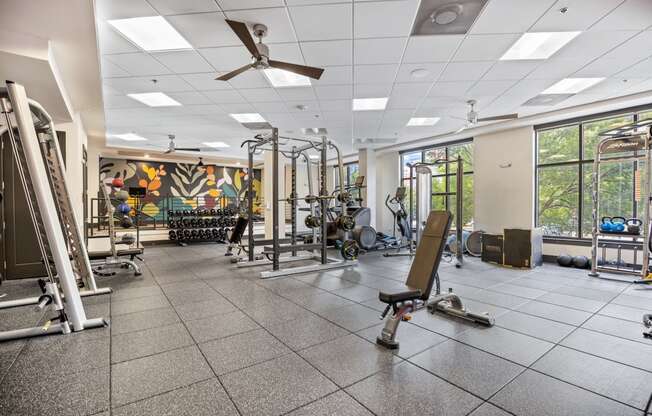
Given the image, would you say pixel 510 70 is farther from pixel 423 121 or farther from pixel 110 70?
pixel 110 70

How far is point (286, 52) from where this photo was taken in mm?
3826

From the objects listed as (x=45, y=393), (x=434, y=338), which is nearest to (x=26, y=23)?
(x=45, y=393)

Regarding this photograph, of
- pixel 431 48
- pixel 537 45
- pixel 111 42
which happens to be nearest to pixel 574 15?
pixel 537 45

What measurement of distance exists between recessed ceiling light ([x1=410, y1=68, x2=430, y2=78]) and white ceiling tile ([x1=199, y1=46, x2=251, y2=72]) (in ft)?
7.59

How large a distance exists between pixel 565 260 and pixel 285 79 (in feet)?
20.3

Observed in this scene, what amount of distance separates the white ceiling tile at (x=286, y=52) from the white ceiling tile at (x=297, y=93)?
3.20ft

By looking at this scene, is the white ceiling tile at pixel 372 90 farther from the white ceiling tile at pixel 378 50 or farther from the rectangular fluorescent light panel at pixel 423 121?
the rectangular fluorescent light panel at pixel 423 121

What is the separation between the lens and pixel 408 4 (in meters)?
2.91

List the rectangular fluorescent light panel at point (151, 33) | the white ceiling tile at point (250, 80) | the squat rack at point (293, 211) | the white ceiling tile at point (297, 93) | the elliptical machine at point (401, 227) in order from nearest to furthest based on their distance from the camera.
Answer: the rectangular fluorescent light panel at point (151, 33)
the white ceiling tile at point (250, 80)
the squat rack at point (293, 211)
the white ceiling tile at point (297, 93)
the elliptical machine at point (401, 227)

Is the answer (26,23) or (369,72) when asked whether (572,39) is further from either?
(26,23)

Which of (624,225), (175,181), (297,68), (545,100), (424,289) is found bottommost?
(424,289)

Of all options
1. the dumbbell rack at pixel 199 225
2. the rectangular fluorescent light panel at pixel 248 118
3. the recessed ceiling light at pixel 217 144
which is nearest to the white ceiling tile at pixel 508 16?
the rectangular fluorescent light panel at pixel 248 118

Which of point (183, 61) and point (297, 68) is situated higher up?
point (183, 61)

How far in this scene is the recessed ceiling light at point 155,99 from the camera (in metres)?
5.29
